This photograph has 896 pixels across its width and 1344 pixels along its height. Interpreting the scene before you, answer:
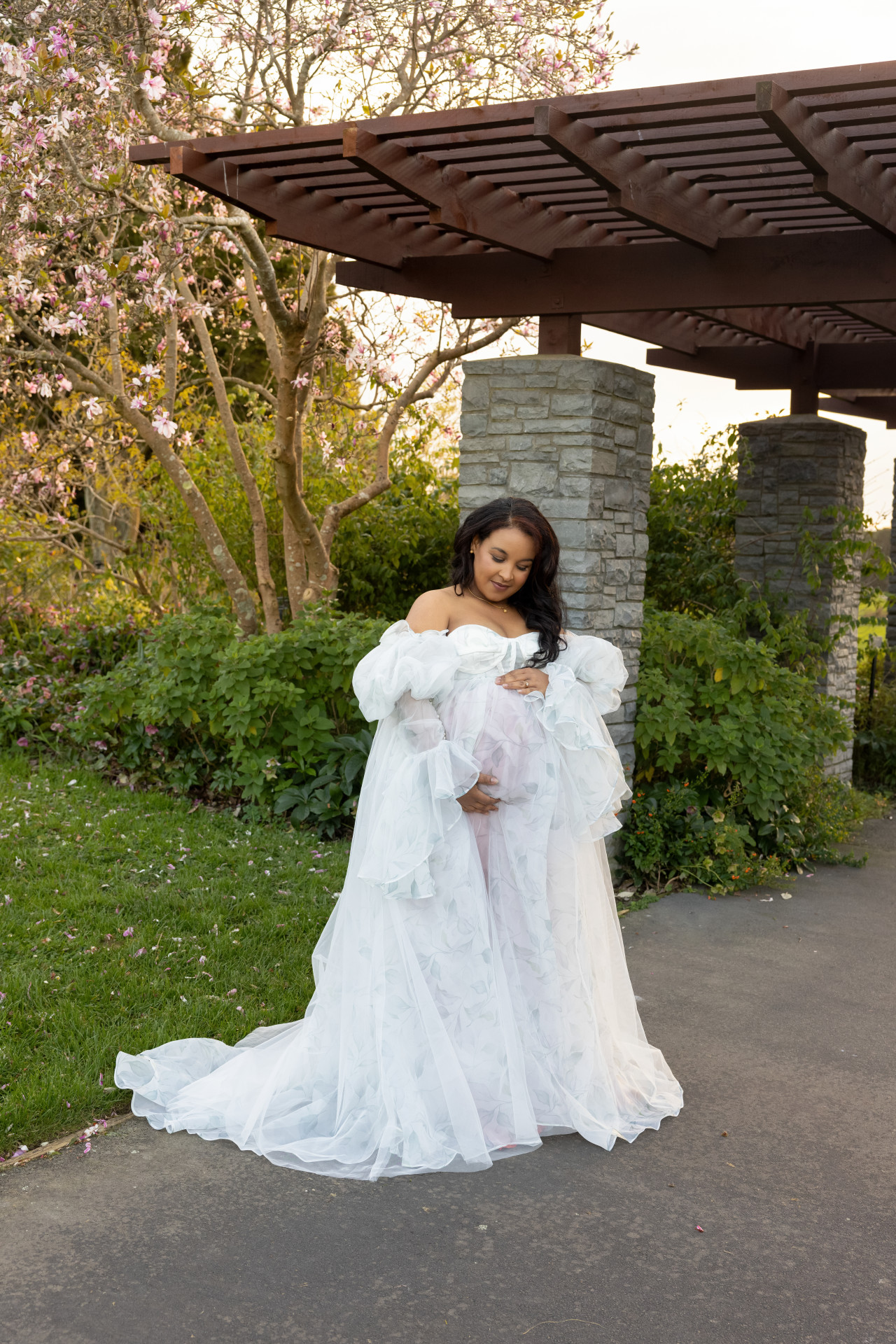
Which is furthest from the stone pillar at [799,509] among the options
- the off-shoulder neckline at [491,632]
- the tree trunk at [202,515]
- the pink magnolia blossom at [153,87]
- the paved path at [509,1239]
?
the off-shoulder neckline at [491,632]

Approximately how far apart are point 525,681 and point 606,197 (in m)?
2.49

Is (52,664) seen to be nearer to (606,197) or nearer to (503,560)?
(606,197)

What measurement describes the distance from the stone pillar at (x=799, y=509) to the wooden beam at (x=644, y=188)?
2680 mm

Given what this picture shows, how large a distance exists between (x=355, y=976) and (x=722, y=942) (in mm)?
2385

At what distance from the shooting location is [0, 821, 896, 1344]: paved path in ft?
8.15

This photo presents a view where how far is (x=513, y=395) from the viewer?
5.48 meters

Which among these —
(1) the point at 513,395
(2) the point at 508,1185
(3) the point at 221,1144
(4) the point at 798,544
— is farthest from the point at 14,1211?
(4) the point at 798,544

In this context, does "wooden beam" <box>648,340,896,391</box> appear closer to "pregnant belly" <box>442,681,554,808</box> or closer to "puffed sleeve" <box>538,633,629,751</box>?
"puffed sleeve" <box>538,633,629,751</box>

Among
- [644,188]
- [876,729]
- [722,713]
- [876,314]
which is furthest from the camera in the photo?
[876,729]

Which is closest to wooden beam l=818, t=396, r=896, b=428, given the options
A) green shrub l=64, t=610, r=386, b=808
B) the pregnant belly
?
green shrub l=64, t=610, r=386, b=808

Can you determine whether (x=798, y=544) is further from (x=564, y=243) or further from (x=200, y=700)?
(x=200, y=700)

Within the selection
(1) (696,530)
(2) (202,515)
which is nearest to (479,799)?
(2) (202,515)

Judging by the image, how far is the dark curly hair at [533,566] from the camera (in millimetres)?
3480

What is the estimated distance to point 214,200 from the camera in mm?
8188
